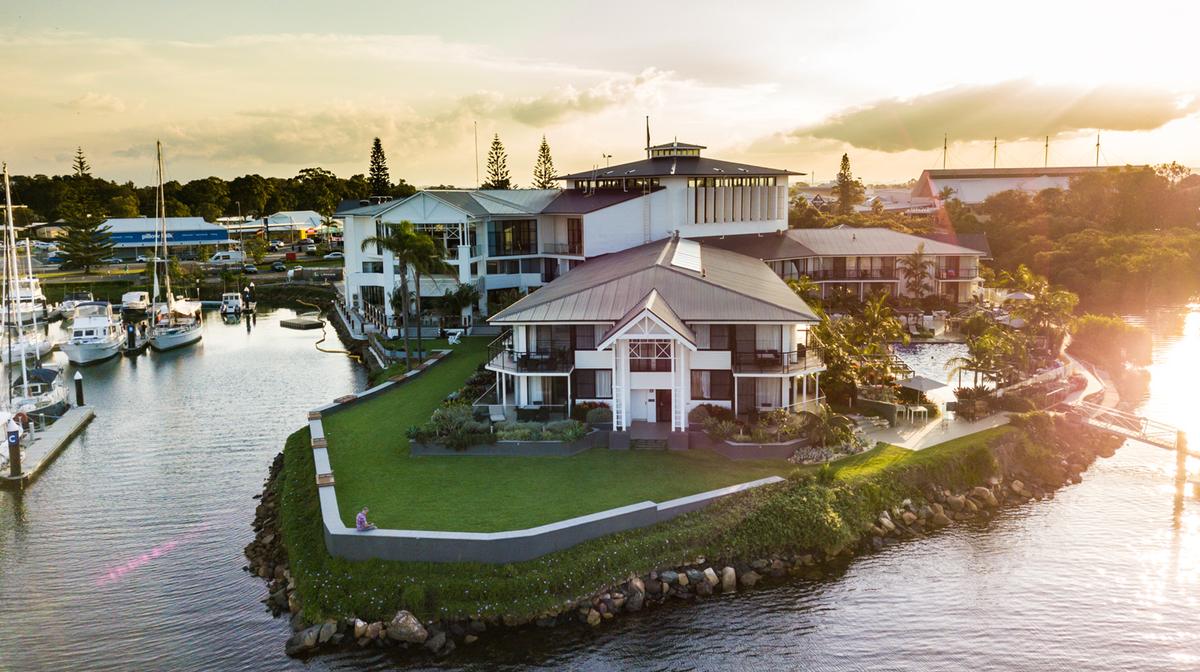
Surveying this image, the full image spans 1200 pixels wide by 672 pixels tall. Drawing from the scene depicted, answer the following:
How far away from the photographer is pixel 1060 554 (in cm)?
2559

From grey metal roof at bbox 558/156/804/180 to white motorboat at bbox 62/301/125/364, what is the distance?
1263 inches

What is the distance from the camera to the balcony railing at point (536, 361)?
33156mm

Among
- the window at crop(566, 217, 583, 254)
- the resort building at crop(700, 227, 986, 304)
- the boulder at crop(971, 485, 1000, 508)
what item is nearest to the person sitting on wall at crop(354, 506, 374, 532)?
the boulder at crop(971, 485, 1000, 508)

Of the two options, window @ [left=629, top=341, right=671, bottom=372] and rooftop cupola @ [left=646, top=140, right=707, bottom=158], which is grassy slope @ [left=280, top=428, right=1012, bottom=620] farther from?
rooftop cupola @ [left=646, top=140, right=707, bottom=158]

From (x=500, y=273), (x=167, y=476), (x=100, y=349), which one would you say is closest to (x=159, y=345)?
(x=100, y=349)

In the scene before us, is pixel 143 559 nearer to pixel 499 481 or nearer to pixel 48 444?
pixel 499 481

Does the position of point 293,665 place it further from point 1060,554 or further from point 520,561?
point 1060,554

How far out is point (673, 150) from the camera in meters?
60.4

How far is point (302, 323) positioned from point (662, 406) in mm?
47745

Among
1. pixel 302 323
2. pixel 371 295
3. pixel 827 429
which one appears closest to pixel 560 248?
pixel 371 295

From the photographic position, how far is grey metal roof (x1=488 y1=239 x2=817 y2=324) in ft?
107

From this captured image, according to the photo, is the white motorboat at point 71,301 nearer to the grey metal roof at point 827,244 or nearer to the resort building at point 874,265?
the grey metal roof at point 827,244

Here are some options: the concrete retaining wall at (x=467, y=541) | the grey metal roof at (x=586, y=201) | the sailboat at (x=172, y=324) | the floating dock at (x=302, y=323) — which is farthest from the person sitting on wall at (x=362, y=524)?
the floating dock at (x=302, y=323)

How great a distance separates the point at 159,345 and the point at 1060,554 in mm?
57321
